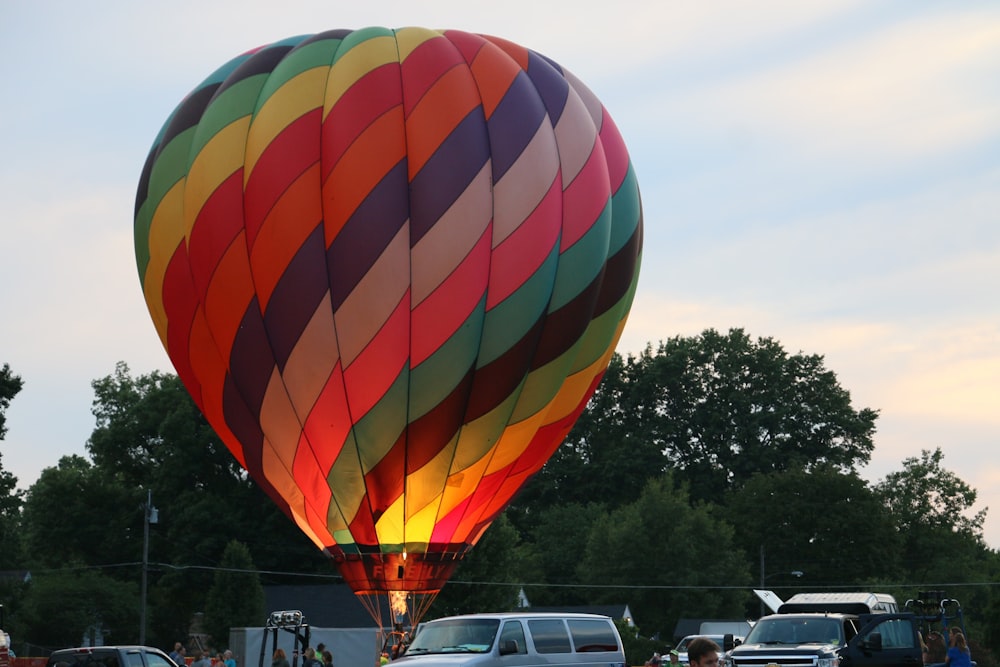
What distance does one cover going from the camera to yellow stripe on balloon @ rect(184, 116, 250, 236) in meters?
21.9

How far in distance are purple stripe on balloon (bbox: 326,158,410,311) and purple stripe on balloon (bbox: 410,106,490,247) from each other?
9.6 inches

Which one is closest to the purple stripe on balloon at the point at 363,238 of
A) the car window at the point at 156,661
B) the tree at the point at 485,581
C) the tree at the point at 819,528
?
the car window at the point at 156,661

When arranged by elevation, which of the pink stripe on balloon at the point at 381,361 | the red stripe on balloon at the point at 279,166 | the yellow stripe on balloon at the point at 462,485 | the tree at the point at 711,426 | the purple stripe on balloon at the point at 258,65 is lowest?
the yellow stripe on balloon at the point at 462,485

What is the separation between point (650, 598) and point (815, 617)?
47186 millimetres

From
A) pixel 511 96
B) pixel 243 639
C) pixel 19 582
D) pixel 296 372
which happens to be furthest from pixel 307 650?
pixel 19 582

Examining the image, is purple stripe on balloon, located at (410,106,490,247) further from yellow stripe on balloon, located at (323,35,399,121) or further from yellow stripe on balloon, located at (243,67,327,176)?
yellow stripe on balloon, located at (243,67,327,176)

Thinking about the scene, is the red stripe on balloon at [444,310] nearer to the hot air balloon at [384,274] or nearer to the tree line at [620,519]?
the hot air balloon at [384,274]

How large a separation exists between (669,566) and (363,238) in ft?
162

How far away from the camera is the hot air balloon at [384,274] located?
21.0 meters

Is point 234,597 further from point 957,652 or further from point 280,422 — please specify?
point 957,652

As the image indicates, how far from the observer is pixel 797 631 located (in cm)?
2055

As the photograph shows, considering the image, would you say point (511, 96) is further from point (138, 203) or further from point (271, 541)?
point (271, 541)

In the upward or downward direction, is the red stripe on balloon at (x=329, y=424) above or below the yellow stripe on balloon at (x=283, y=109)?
below

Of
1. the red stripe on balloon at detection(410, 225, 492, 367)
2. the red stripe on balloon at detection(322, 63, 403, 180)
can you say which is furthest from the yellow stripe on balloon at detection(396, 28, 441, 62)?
the red stripe on balloon at detection(410, 225, 492, 367)
